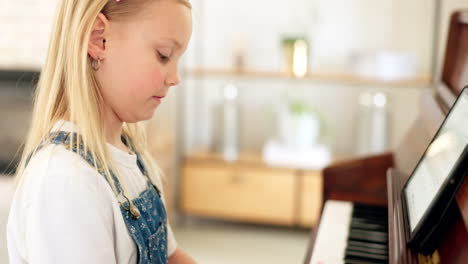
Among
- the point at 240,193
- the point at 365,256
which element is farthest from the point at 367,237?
the point at 240,193

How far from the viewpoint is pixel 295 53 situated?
3.51 m

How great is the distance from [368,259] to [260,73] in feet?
7.71

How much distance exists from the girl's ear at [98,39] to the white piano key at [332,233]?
617 millimetres

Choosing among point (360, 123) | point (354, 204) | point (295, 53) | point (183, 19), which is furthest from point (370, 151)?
point (183, 19)

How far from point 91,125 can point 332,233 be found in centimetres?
69

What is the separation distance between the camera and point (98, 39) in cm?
106

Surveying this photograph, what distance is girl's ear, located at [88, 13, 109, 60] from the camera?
105 cm

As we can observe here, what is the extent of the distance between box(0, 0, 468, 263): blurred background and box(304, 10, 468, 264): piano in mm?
1472

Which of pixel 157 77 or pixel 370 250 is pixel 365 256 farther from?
pixel 157 77

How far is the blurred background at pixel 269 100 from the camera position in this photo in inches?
135

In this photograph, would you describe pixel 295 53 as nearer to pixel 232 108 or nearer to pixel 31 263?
pixel 232 108

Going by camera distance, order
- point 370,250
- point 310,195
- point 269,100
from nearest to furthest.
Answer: point 370,250 → point 310,195 → point 269,100

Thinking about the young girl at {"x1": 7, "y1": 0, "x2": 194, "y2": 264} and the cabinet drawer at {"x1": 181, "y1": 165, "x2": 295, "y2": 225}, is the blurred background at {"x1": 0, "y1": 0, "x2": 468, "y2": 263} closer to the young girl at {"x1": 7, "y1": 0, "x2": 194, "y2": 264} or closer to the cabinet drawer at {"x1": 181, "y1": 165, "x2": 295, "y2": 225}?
the cabinet drawer at {"x1": 181, "y1": 165, "x2": 295, "y2": 225}

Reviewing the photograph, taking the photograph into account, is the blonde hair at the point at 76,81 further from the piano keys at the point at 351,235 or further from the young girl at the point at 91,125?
the piano keys at the point at 351,235
